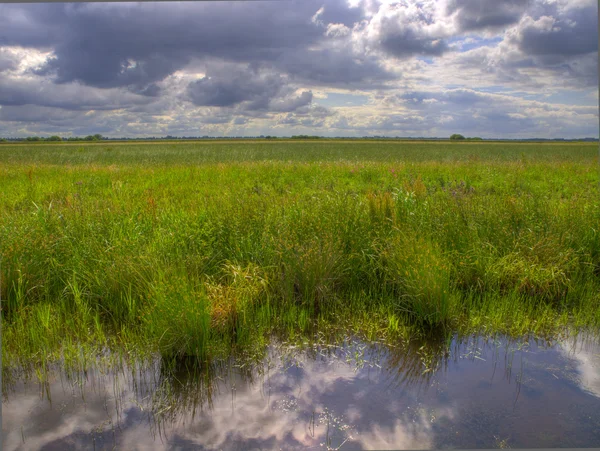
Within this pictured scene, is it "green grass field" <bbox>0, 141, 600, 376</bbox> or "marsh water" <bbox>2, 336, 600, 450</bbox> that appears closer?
"marsh water" <bbox>2, 336, 600, 450</bbox>

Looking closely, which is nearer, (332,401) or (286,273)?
(332,401)

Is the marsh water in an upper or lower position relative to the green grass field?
lower

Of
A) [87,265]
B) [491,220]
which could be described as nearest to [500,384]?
[491,220]

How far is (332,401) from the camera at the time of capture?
331cm

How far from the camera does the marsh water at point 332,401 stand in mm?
2924

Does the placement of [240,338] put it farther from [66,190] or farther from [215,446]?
[66,190]

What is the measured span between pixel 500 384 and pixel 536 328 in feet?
3.94

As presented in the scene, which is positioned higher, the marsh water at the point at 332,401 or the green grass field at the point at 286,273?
the green grass field at the point at 286,273

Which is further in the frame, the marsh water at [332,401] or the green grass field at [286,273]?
the green grass field at [286,273]

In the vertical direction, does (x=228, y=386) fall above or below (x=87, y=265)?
below

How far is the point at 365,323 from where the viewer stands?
15.1 feet

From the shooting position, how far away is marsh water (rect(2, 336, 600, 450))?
292cm

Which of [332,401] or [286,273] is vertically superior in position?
[286,273]

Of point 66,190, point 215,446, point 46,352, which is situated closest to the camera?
point 215,446
